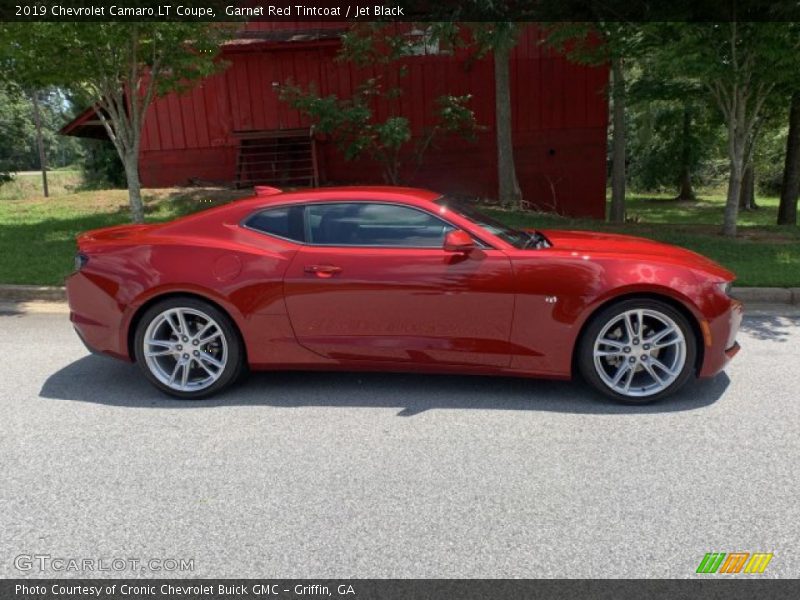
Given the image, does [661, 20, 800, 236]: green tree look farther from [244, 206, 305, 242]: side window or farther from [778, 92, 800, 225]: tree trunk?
[244, 206, 305, 242]: side window

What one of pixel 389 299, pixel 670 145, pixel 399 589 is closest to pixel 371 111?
pixel 389 299

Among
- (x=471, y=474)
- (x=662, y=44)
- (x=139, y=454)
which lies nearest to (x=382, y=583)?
(x=471, y=474)

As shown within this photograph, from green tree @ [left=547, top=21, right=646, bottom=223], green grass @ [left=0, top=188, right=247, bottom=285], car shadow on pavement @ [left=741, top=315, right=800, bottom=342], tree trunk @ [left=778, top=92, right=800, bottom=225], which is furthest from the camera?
tree trunk @ [left=778, top=92, right=800, bottom=225]

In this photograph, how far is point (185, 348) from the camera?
419 centimetres

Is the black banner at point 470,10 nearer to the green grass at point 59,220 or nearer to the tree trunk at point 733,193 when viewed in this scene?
the tree trunk at point 733,193

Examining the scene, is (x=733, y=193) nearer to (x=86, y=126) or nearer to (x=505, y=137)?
(x=505, y=137)

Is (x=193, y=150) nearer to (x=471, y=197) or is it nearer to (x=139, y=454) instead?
(x=471, y=197)

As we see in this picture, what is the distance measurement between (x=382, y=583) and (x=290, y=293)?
A: 84.3 inches

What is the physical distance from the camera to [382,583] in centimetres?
236

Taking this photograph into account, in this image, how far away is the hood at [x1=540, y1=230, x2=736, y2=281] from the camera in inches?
157

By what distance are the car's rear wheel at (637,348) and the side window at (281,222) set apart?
2.05 meters

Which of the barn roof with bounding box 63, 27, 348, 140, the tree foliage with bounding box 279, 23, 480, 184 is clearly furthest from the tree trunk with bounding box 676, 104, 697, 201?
the barn roof with bounding box 63, 27, 348, 140

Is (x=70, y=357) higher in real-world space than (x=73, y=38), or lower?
lower

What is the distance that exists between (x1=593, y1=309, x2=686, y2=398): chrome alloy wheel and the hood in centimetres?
41
